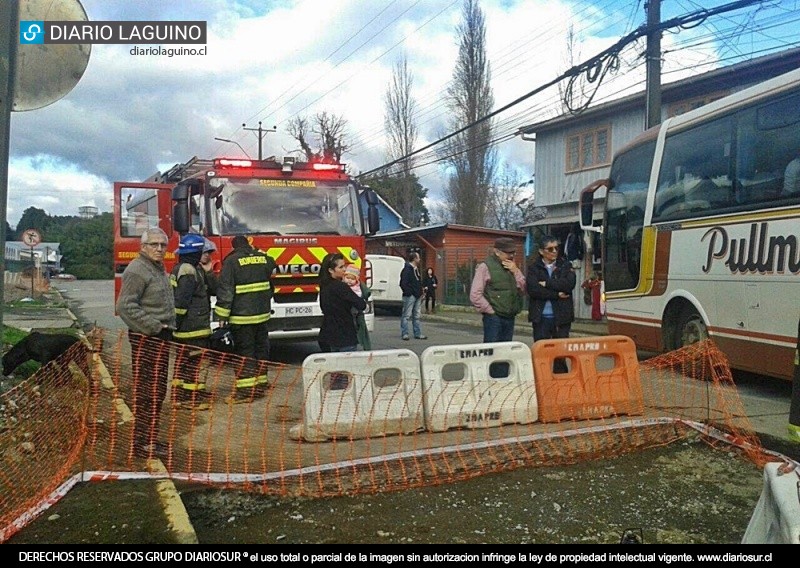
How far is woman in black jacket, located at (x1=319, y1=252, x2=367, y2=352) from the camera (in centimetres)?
700

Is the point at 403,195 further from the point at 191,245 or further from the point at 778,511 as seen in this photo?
the point at 778,511

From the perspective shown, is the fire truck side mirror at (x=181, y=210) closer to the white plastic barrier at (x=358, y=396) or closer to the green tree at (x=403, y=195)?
the white plastic barrier at (x=358, y=396)

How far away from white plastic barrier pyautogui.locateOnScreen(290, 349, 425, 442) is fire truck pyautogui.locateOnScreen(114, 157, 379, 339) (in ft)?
12.9

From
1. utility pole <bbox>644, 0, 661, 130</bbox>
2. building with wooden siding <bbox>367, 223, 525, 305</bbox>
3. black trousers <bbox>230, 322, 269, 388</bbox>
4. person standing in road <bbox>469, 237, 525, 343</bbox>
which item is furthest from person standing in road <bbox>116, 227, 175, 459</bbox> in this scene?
building with wooden siding <bbox>367, 223, 525, 305</bbox>

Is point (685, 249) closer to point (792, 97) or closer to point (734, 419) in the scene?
point (792, 97)

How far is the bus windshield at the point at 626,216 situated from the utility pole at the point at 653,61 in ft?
9.84

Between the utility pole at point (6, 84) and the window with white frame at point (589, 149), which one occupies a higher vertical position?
the window with white frame at point (589, 149)

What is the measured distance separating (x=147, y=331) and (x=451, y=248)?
787 inches

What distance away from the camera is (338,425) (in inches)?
223

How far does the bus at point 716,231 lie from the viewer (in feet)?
23.3

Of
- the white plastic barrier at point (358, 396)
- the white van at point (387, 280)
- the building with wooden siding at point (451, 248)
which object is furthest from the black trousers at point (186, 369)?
the building with wooden siding at point (451, 248)

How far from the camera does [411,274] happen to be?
13922 mm

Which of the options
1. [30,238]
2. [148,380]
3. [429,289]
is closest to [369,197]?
[148,380]

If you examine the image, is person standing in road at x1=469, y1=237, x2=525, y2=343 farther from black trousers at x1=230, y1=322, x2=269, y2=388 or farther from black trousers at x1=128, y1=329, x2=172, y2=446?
black trousers at x1=128, y1=329, x2=172, y2=446
